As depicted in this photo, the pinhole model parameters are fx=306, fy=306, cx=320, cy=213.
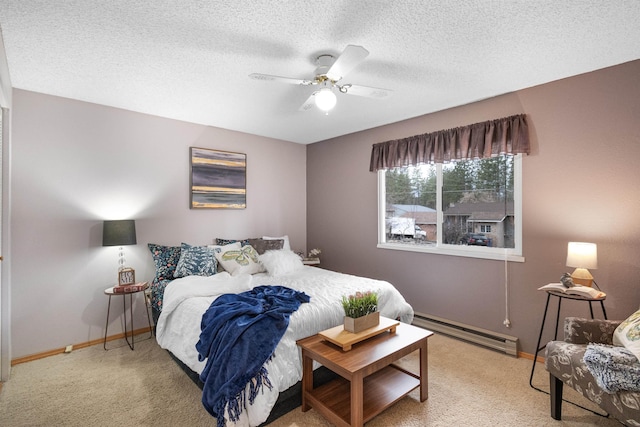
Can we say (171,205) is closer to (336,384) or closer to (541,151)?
(336,384)

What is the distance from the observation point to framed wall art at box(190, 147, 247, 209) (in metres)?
3.98

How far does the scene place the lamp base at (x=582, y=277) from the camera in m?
2.35

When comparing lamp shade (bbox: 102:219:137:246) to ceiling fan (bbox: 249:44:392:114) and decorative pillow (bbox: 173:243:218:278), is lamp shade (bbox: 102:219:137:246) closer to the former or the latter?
decorative pillow (bbox: 173:243:218:278)

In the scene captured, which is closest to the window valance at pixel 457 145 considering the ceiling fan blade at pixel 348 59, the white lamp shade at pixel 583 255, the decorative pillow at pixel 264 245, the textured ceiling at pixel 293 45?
the textured ceiling at pixel 293 45

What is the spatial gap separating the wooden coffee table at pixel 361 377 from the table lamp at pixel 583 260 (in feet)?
4.18

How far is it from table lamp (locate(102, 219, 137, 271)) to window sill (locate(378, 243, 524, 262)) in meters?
2.99

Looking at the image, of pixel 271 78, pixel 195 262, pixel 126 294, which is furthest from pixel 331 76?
pixel 126 294

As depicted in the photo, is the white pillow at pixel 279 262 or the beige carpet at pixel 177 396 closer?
the beige carpet at pixel 177 396

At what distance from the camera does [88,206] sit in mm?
3207

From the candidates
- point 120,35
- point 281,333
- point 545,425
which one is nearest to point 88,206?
point 120,35

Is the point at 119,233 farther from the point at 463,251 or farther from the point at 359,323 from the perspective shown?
the point at 463,251

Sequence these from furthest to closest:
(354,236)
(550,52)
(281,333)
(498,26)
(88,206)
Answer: (354,236), (88,206), (550,52), (281,333), (498,26)

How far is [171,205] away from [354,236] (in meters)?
2.48

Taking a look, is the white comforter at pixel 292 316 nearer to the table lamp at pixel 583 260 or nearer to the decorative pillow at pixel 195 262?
the decorative pillow at pixel 195 262
